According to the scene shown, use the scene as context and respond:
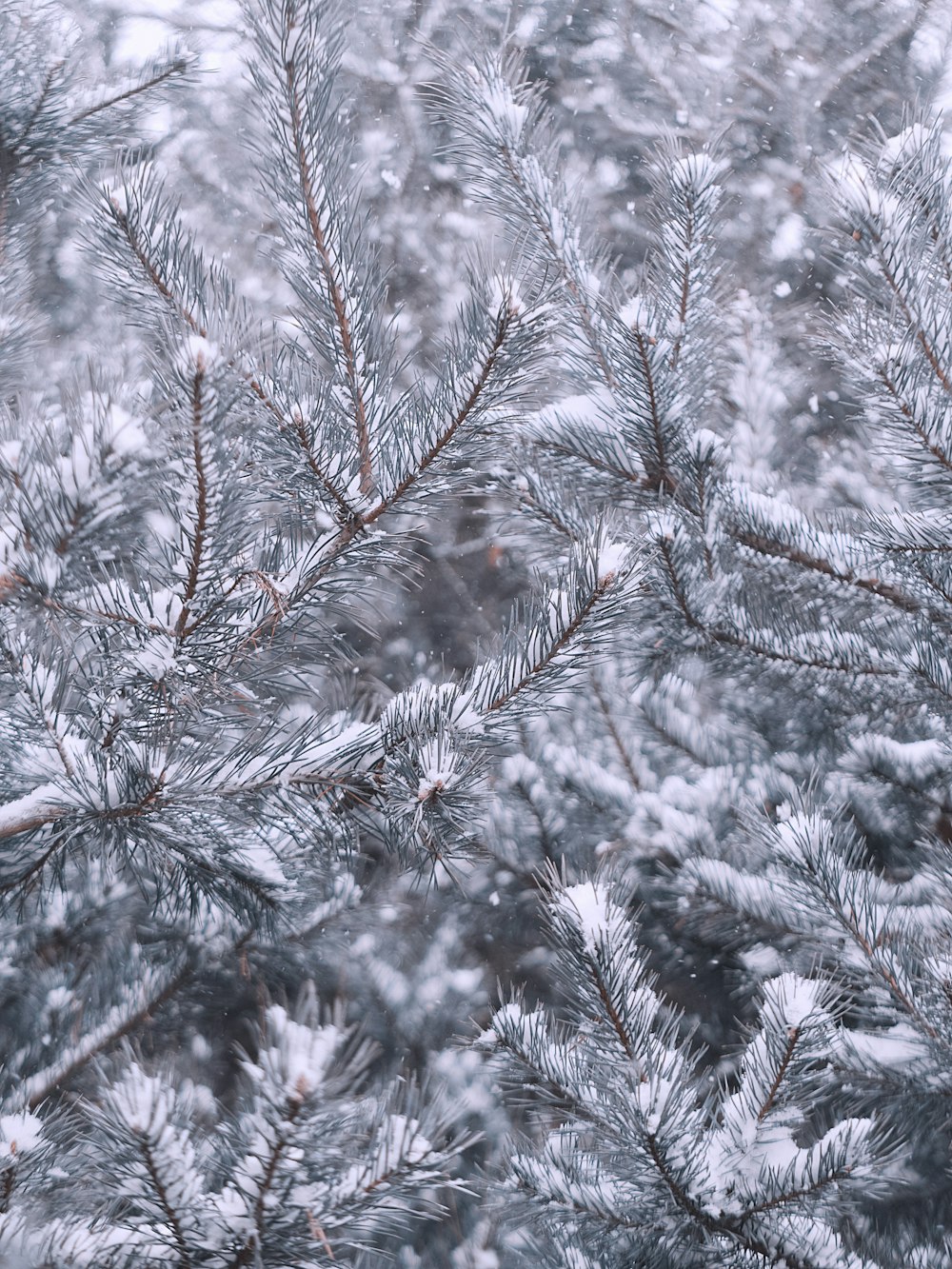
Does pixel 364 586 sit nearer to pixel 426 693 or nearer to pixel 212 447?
pixel 426 693

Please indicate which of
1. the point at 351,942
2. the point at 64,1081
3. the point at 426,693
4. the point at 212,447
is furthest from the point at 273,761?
the point at 351,942

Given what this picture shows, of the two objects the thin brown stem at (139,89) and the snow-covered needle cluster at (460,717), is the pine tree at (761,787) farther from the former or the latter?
the thin brown stem at (139,89)

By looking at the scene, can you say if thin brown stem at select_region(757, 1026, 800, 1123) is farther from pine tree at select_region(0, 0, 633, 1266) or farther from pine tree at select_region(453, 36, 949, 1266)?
pine tree at select_region(0, 0, 633, 1266)

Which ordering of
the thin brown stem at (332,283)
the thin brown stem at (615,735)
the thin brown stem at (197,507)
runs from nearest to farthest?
1. the thin brown stem at (197,507)
2. the thin brown stem at (332,283)
3. the thin brown stem at (615,735)

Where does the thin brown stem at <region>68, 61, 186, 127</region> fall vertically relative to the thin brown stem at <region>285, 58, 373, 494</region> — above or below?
above

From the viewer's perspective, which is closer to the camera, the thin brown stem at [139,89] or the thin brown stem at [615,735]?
the thin brown stem at [139,89]

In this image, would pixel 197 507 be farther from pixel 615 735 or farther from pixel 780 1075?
pixel 615 735

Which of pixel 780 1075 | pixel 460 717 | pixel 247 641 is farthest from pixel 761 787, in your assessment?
pixel 247 641

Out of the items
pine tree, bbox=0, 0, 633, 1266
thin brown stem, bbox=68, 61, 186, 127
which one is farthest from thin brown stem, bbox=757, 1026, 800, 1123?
thin brown stem, bbox=68, 61, 186, 127

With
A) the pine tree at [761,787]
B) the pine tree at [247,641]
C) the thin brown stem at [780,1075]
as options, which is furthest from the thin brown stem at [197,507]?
the thin brown stem at [780,1075]
